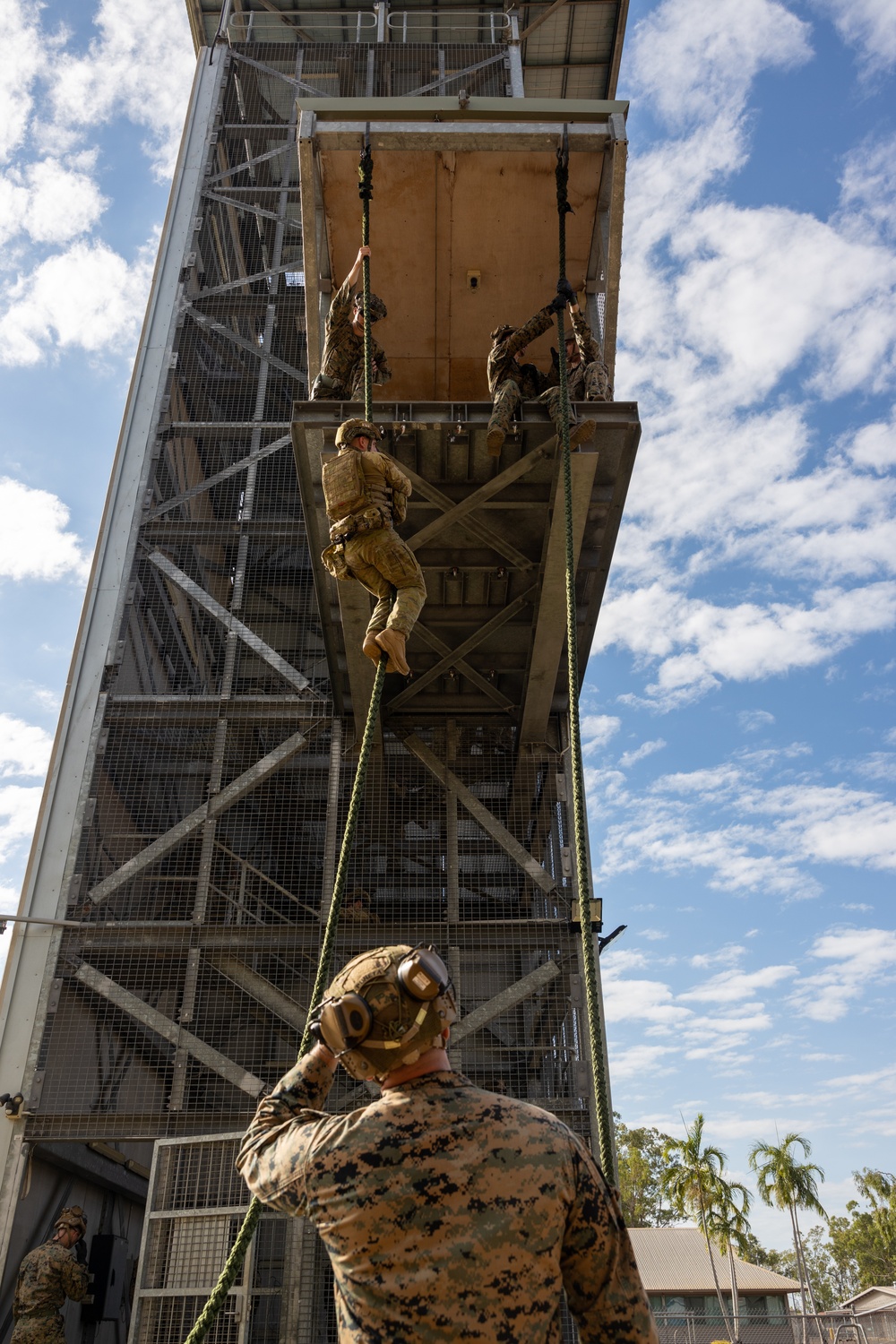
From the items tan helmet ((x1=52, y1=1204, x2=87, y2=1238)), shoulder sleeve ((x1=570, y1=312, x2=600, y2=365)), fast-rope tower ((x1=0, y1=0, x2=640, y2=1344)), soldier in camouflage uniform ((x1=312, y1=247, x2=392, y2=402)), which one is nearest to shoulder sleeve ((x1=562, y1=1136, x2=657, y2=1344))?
fast-rope tower ((x1=0, y1=0, x2=640, y2=1344))

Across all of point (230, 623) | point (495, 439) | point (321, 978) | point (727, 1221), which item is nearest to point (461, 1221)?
point (321, 978)

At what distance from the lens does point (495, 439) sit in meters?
8.12

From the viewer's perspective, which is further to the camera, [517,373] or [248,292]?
[248,292]

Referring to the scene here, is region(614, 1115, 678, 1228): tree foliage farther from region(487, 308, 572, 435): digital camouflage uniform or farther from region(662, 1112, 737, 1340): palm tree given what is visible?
region(487, 308, 572, 435): digital camouflage uniform

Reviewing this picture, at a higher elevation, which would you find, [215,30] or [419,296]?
[215,30]

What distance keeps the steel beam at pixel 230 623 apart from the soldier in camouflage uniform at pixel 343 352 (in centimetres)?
352

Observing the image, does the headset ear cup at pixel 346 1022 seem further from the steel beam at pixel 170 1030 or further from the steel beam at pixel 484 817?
the steel beam at pixel 484 817

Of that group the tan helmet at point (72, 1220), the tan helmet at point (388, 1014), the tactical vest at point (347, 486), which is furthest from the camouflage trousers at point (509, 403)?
the tan helmet at point (72, 1220)

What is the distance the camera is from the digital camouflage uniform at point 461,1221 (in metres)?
1.89

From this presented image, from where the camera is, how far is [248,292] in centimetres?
1464

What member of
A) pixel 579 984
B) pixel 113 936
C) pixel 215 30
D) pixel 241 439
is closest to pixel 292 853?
pixel 113 936

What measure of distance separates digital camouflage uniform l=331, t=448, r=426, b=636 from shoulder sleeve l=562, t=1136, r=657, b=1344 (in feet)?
12.7

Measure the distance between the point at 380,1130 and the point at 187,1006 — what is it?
26.0 feet

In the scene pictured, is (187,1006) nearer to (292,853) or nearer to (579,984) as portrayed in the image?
(292,853)
